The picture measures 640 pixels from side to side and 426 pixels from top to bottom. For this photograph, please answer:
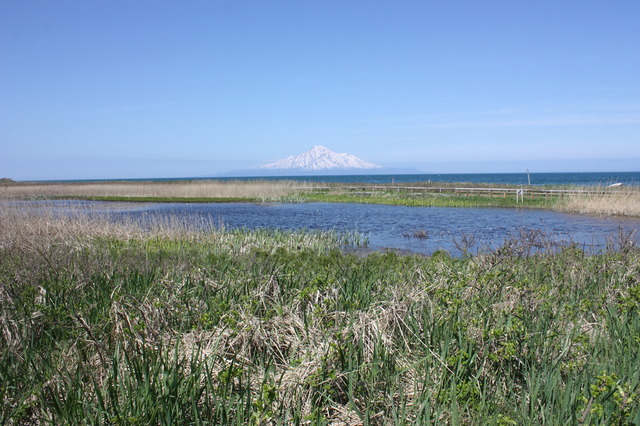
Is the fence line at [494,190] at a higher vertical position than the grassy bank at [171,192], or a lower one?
lower

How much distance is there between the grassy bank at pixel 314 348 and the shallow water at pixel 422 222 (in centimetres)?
1068

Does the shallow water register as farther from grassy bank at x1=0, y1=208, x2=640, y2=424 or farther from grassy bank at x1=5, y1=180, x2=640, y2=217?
grassy bank at x1=0, y1=208, x2=640, y2=424

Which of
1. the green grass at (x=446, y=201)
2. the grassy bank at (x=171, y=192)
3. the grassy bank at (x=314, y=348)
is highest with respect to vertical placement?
the grassy bank at (x=171, y=192)

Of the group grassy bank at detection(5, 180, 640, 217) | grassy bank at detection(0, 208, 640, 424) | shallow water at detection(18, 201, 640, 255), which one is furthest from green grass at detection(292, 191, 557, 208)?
grassy bank at detection(0, 208, 640, 424)

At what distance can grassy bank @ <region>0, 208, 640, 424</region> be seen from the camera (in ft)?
11.7

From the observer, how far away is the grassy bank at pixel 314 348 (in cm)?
357

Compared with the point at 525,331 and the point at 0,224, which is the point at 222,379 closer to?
the point at 525,331

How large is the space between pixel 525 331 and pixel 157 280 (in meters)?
4.26

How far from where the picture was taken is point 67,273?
6812 mm

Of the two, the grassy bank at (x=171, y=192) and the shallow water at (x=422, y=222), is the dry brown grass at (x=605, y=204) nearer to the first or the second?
the shallow water at (x=422, y=222)

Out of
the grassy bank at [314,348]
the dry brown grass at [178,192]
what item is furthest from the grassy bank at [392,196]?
the grassy bank at [314,348]

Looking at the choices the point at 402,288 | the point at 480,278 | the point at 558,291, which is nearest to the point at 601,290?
the point at 558,291

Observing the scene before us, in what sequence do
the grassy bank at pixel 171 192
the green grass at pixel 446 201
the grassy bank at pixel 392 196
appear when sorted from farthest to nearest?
1. the grassy bank at pixel 171 192
2. the green grass at pixel 446 201
3. the grassy bank at pixel 392 196

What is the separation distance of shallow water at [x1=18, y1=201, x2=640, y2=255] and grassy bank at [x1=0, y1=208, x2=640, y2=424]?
35.0ft
